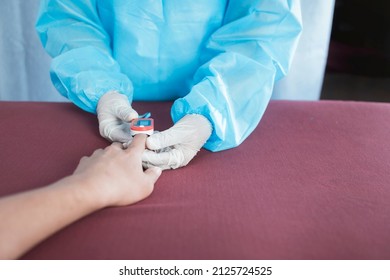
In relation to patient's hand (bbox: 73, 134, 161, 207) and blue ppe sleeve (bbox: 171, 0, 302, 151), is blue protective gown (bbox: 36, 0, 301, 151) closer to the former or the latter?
blue ppe sleeve (bbox: 171, 0, 302, 151)

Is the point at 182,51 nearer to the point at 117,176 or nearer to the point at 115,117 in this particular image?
the point at 115,117

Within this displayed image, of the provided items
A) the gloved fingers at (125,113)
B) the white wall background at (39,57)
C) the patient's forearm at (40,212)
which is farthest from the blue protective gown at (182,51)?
the white wall background at (39,57)

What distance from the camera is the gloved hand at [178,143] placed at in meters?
0.84

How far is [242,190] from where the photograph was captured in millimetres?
779

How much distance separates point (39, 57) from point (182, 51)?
31.4 inches

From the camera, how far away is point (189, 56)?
1.12 m

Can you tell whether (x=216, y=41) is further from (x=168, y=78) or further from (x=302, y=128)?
(x=302, y=128)

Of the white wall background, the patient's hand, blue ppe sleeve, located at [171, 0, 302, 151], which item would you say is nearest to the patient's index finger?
the patient's hand

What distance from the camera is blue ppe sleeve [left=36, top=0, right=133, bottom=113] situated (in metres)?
1.03

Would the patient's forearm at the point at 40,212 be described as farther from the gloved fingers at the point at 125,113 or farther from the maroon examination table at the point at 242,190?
the gloved fingers at the point at 125,113

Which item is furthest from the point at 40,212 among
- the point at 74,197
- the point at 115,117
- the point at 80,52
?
the point at 80,52
